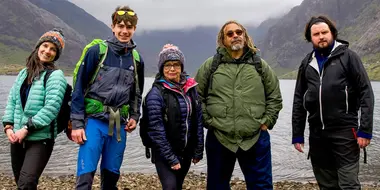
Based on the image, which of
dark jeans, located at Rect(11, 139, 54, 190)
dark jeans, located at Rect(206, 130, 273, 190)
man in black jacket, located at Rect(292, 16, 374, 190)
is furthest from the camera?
dark jeans, located at Rect(206, 130, 273, 190)

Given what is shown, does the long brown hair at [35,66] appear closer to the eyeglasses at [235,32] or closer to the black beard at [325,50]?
the eyeglasses at [235,32]

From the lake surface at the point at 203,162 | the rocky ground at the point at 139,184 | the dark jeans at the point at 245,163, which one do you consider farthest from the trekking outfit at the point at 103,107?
the lake surface at the point at 203,162

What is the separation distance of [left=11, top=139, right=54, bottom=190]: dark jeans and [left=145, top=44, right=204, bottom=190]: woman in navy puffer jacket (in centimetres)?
222

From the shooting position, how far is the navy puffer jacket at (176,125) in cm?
721

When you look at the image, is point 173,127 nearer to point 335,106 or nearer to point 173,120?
point 173,120

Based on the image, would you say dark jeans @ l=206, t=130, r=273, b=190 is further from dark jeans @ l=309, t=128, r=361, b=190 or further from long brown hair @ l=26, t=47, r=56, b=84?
long brown hair @ l=26, t=47, r=56, b=84

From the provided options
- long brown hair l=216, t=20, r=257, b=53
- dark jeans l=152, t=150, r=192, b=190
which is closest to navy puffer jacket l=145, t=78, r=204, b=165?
dark jeans l=152, t=150, r=192, b=190

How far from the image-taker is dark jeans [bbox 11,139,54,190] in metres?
6.82

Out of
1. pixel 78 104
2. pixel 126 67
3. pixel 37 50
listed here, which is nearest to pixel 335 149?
pixel 126 67

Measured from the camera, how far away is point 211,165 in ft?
26.5

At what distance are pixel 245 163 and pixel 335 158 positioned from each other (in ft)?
6.44

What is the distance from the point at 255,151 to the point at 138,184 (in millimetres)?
8773

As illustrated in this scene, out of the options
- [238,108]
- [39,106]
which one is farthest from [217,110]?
[39,106]

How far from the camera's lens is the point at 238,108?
7.64 meters
